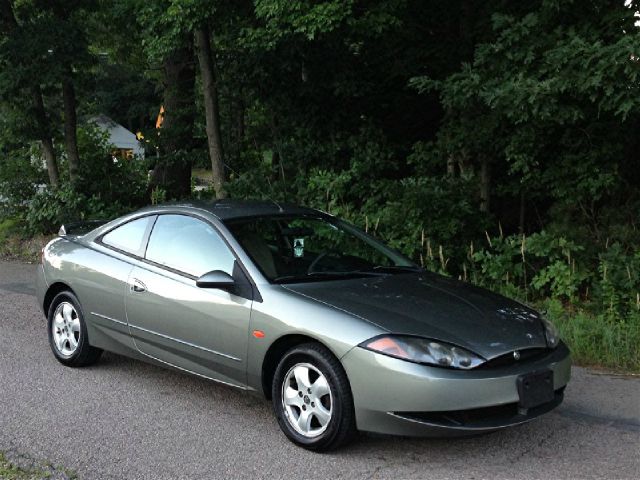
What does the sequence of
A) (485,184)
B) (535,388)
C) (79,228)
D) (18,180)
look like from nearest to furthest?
(535,388) → (79,228) → (485,184) → (18,180)

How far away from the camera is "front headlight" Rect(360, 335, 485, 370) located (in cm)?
421

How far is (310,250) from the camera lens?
552cm

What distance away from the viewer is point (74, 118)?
14.8 metres

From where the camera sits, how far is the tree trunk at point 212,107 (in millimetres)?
→ 12398

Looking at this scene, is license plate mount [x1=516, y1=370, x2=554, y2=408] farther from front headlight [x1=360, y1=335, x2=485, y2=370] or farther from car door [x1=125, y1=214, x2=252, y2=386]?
car door [x1=125, y1=214, x2=252, y2=386]

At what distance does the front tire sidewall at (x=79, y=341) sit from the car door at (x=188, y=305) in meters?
0.72

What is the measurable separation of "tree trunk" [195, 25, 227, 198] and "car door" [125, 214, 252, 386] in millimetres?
6903

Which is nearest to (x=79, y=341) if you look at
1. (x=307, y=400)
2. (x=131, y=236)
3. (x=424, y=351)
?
(x=131, y=236)

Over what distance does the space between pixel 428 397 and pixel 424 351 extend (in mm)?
254

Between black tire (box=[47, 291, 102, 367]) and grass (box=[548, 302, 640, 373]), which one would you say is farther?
grass (box=[548, 302, 640, 373])

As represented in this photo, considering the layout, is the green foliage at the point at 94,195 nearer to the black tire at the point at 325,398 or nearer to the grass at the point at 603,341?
the grass at the point at 603,341

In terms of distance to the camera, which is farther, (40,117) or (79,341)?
(40,117)

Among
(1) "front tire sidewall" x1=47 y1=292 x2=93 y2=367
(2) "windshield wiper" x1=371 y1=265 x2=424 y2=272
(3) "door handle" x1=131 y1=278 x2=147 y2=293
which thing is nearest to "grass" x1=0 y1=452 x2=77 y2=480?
(3) "door handle" x1=131 y1=278 x2=147 y2=293

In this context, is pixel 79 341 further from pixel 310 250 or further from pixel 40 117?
pixel 40 117
